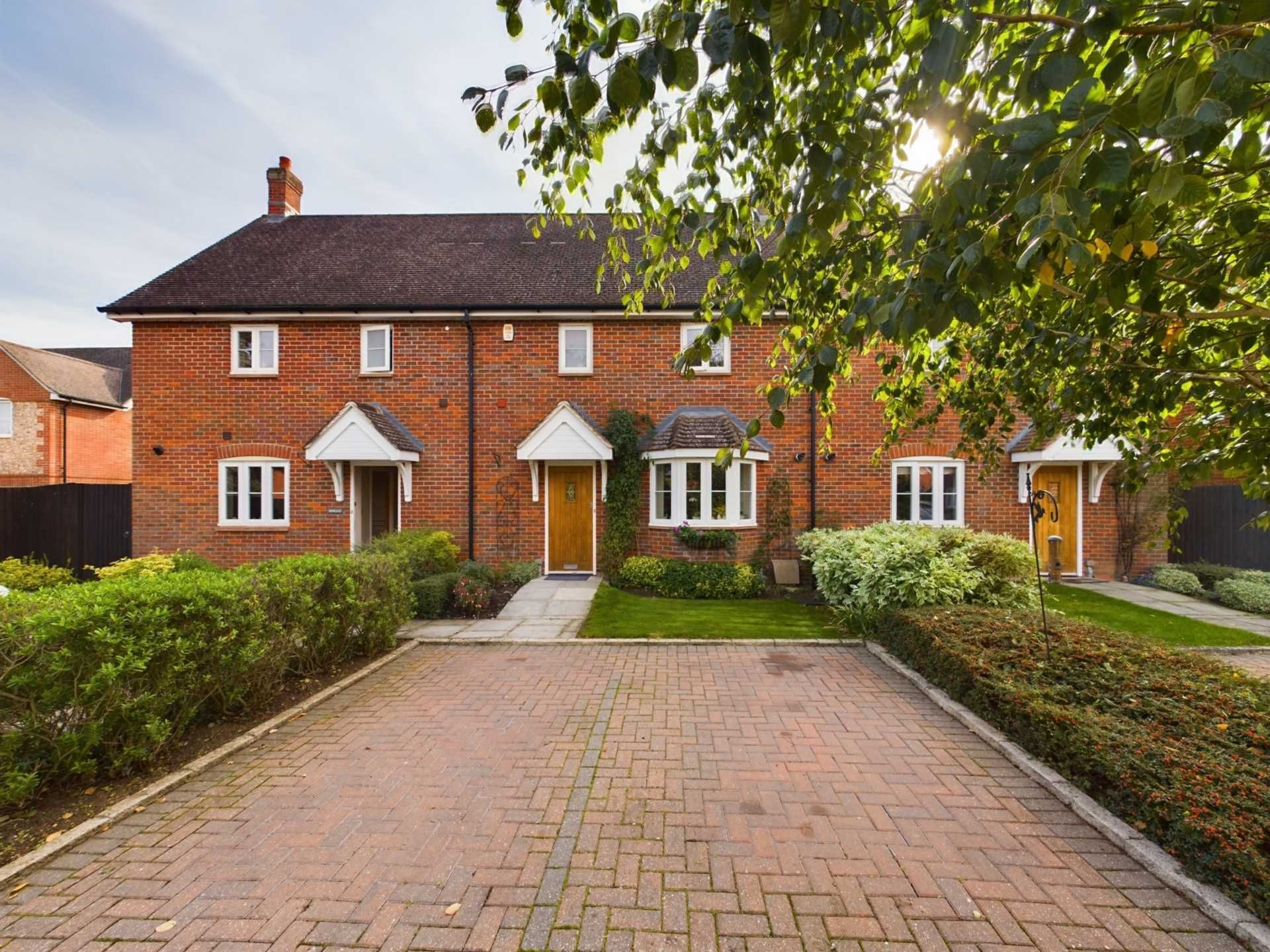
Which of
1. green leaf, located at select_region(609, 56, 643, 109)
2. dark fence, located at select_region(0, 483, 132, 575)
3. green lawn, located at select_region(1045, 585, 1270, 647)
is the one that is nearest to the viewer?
green leaf, located at select_region(609, 56, 643, 109)

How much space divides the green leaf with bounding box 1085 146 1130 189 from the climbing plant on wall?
9982mm

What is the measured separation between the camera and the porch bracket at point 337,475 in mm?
11305

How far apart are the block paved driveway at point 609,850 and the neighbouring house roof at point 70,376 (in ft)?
79.0

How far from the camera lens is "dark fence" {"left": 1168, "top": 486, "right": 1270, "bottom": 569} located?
1054 cm

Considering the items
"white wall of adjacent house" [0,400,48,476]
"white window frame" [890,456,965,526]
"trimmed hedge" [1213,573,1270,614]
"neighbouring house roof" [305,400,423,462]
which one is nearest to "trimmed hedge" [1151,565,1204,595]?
"trimmed hedge" [1213,573,1270,614]

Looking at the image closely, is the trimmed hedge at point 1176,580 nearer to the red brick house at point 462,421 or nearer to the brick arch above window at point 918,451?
the red brick house at point 462,421

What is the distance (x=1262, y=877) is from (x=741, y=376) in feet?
33.8

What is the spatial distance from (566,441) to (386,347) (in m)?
4.72

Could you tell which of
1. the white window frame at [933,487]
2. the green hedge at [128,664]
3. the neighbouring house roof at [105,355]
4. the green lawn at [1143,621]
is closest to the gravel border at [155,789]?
the green hedge at [128,664]

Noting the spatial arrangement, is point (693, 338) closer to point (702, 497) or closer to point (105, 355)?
point (702, 497)

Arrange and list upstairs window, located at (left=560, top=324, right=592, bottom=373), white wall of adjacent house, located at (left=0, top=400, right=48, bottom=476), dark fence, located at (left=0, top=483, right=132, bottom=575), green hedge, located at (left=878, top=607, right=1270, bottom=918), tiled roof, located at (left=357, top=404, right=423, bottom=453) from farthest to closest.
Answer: white wall of adjacent house, located at (left=0, top=400, right=48, bottom=476)
dark fence, located at (left=0, top=483, right=132, bottom=575)
upstairs window, located at (left=560, top=324, right=592, bottom=373)
tiled roof, located at (left=357, top=404, right=423, bottom=453)
green hedge, located at (left=878, top=607, right=1270, bottom=918)

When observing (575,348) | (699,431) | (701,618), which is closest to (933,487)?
(699,431)

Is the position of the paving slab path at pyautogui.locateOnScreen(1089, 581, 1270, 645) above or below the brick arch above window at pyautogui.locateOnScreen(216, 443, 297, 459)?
below

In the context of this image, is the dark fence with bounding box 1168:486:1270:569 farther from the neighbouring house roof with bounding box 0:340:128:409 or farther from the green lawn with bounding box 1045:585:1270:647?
the neighbouring house roof with bounding box 0:340:128:409
